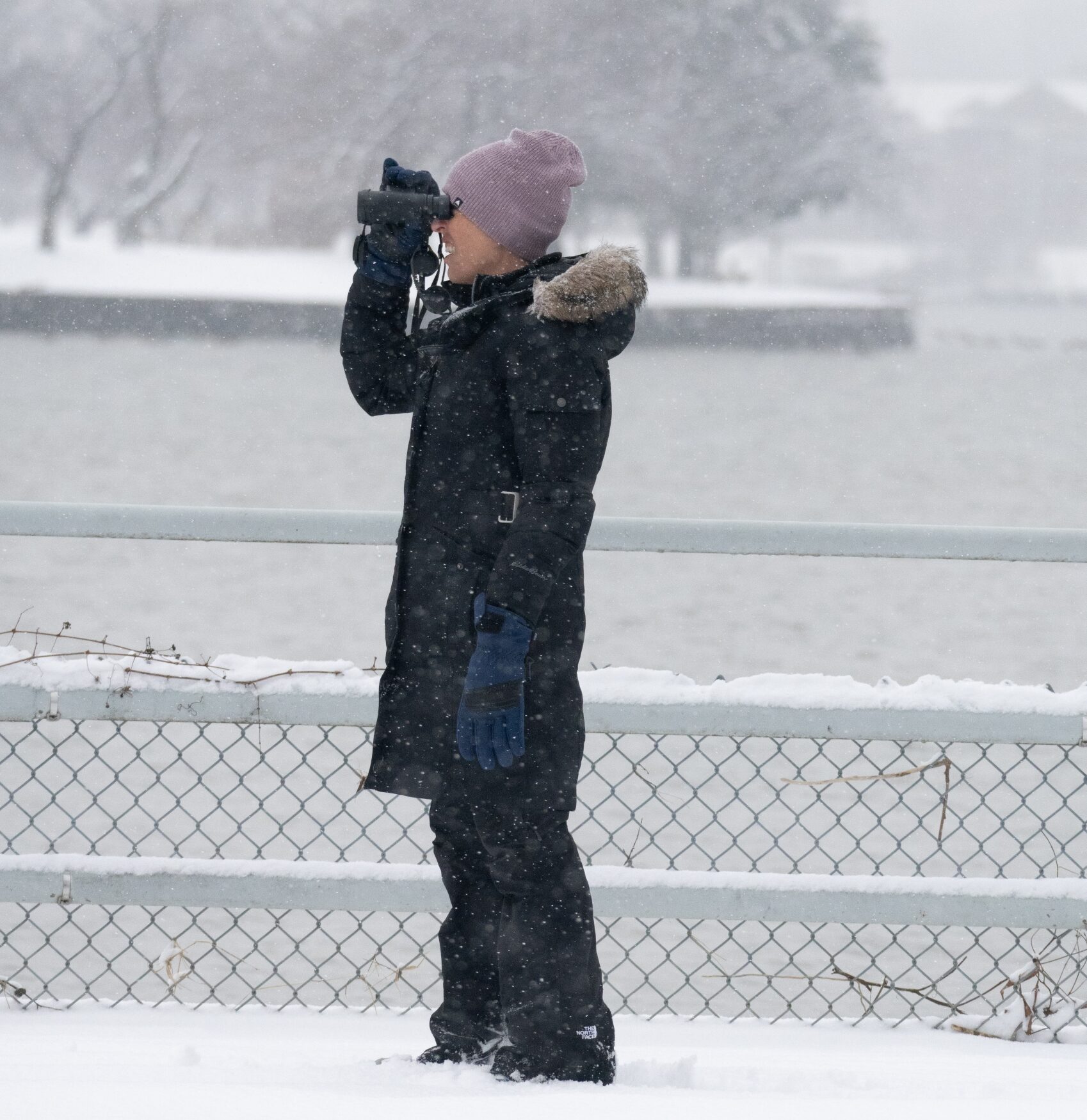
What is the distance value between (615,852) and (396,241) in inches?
158

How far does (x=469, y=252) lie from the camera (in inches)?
93.3

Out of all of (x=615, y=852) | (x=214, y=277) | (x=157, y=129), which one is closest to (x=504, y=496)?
(x=615, y=852)

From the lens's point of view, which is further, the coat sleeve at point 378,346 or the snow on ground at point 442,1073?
the coat sleeve at point 378,346

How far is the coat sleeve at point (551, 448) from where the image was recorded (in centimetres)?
217

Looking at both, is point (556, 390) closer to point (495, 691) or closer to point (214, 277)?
point (495, 691)

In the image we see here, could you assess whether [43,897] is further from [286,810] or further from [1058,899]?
[286,810]

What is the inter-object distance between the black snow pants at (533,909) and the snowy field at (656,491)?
452mm

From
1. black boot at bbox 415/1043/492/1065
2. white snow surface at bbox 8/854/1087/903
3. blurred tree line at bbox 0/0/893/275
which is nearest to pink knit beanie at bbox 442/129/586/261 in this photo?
white snow surface at bbox 8/854/1087/903

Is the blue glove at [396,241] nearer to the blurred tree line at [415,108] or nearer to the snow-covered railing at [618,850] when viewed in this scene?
the snow-covered railing at [618,850]

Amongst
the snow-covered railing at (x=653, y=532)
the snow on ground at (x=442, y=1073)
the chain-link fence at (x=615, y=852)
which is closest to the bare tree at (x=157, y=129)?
the chain-link fence at (x=615, y=852)

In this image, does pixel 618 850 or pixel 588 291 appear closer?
pixel 588 291

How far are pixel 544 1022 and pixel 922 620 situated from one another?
1339 centimetres

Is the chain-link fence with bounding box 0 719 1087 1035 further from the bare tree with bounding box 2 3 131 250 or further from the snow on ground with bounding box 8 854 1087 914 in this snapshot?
the bare tree with bounding box 2 3 131 250

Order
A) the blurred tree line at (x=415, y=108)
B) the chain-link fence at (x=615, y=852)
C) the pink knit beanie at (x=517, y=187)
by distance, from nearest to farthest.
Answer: the pink knit beanie at (x=517, y=187) < the chain-link fence at (x=615, y=852) < the blurred tree line at (x=415, y=108)
